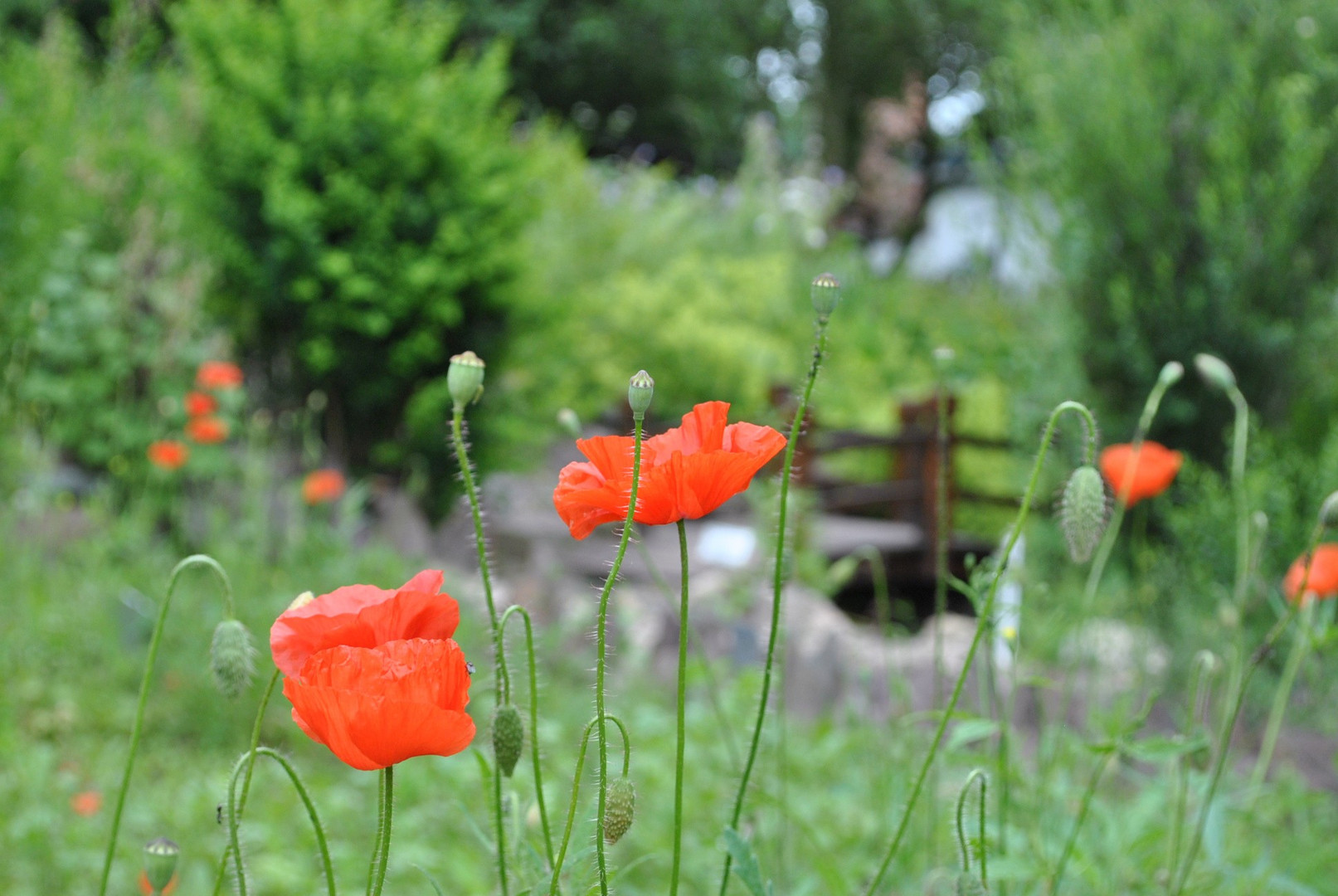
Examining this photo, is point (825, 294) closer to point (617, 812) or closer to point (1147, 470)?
point (617, 812)

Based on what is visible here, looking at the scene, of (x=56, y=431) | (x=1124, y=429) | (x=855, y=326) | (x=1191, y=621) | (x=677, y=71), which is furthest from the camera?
(x=677, y=71)

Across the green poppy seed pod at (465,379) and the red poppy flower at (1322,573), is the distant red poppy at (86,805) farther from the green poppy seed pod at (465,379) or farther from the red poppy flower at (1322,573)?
the red poppy flower at (1322,573)

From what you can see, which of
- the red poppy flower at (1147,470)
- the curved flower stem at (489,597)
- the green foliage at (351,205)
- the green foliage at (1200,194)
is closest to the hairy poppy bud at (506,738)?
the curved flower stem at (489,597)

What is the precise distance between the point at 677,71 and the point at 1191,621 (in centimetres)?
1553

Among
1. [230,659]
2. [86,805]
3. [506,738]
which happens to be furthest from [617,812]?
[86,805]

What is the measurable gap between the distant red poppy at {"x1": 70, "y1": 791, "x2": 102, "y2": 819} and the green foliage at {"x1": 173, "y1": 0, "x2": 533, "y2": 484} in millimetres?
2498

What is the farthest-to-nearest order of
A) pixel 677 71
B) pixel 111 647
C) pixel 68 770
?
pixel 677 71 < pixel 111 647 < pixel 68 770

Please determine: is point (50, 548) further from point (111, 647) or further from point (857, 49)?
point (857, 49)

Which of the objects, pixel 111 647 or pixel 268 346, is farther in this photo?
pixel 268 346

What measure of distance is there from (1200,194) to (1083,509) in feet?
10.2

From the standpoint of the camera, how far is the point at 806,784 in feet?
8.49

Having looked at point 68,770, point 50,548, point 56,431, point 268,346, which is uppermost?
point 268,346

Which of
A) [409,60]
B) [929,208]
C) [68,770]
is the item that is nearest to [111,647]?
[68,770]

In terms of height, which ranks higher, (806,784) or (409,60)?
(409,60)
